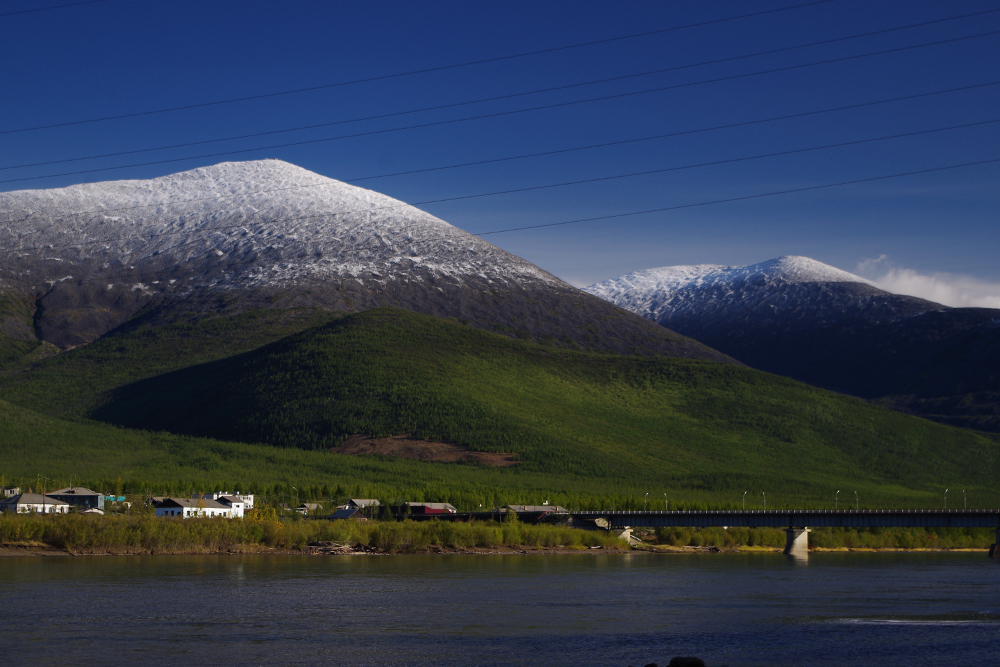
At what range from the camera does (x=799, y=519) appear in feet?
554

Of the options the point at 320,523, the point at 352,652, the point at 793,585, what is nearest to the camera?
the point at 352,652

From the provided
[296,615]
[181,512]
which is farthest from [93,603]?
[181,512]

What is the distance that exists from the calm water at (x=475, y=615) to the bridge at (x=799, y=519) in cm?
4263

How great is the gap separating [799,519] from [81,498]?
345 feet

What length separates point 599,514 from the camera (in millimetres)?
171250

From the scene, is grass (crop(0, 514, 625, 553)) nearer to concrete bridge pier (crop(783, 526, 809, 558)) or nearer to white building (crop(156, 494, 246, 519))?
white building (crop(156, 494, 246, 519))

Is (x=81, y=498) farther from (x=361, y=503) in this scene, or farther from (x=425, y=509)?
(x=425, y=509)

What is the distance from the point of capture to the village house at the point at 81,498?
542 feet

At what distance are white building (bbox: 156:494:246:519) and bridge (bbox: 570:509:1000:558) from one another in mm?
52143

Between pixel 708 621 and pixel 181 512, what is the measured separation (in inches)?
4067

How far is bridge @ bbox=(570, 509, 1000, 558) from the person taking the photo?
163125 millimetres

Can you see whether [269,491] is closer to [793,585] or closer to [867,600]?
[793,585]

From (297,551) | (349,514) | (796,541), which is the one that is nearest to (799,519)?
(796,541)

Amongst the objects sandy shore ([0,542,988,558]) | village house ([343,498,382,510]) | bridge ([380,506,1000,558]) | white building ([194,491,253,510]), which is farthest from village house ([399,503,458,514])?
white building ([194,491,253,510])
